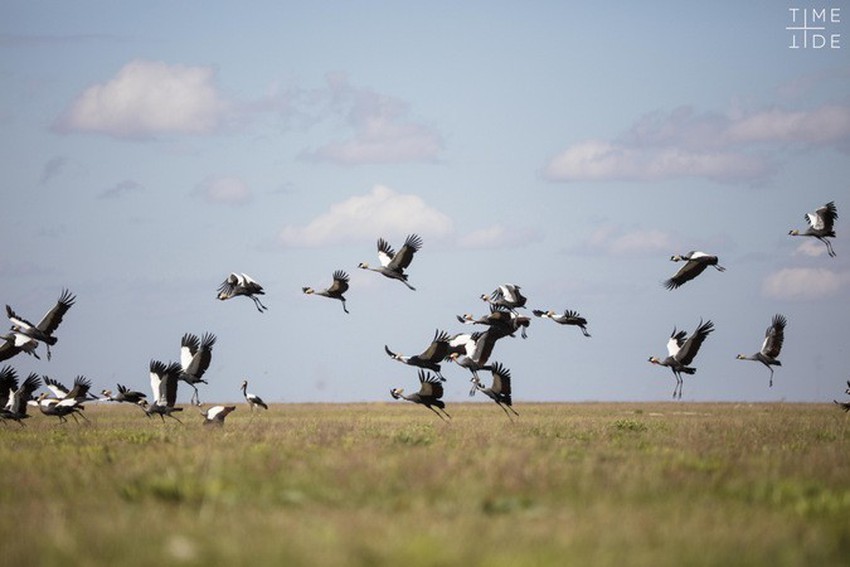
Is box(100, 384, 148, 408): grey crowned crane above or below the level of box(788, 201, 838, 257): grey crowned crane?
below

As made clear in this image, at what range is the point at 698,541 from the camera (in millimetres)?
9141

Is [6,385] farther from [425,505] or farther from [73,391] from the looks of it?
[425,505]

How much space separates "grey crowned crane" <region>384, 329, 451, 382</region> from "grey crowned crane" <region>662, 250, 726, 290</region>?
5.94 metres

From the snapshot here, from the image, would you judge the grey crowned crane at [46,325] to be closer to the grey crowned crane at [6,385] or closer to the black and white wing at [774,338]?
the grey crowned crane at [6,385]

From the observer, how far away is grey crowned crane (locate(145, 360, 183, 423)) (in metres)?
31.5

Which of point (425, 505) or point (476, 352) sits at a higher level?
point (476, 352)

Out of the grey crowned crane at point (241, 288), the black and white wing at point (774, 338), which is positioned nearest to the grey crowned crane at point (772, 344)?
the black and white wing at point (774, 338)

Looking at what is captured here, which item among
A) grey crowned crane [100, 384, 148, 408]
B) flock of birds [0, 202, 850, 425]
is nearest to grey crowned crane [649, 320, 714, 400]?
flock of birds [0, 202, 850, 425]

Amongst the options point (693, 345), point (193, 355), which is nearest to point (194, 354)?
point (193, 355)

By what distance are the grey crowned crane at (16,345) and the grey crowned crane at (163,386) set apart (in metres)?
3.91

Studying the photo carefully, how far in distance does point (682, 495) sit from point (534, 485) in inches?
58.3

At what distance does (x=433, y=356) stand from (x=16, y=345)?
11.3m

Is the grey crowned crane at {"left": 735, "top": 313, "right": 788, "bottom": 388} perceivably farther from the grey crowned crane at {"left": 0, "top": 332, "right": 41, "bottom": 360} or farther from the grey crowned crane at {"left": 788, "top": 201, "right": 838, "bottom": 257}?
the grey crowned crane at {"left": 0, "top": 332, "right": 41, "bottom": 360}

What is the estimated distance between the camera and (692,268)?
31906 mm
